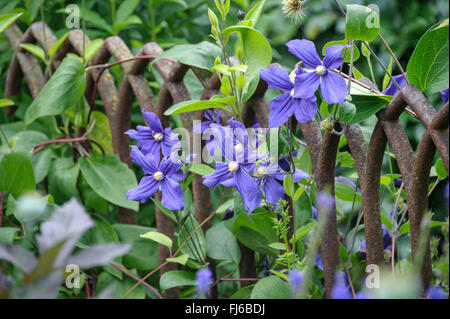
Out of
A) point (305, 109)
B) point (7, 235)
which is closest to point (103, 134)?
point (7, 235)

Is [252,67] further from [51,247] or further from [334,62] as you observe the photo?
[51,247]

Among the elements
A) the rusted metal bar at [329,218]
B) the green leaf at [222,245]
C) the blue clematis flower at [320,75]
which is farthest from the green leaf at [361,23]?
the green leaf at [222,245]

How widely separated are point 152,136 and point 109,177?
32 centimetres

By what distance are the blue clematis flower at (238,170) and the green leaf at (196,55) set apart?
0.18m

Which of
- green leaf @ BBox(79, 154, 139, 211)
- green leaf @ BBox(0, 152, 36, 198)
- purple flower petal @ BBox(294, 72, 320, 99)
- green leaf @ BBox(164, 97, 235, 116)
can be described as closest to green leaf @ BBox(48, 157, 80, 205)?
green leaf @ BBox(79, 154, 139, 211)

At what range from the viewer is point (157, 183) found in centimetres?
74

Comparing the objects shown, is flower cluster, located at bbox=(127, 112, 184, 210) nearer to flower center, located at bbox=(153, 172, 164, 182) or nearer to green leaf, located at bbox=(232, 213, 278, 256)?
flower center, located at bbox=(153, 172, 164, 182)

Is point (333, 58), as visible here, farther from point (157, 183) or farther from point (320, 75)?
point (157, 183)

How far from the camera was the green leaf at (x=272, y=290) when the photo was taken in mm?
697

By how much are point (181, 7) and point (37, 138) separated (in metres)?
0.63

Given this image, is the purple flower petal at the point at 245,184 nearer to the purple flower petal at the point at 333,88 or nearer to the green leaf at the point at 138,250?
the purple flower petal at the point at 333,88

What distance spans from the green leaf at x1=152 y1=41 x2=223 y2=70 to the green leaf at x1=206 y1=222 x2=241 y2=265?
0.96ft
